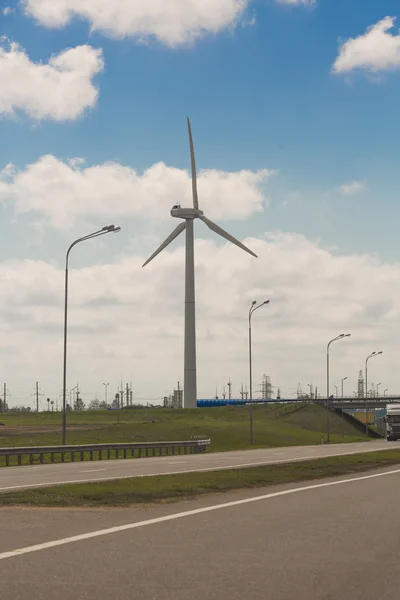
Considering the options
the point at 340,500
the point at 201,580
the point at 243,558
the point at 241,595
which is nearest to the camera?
the point at 241,595

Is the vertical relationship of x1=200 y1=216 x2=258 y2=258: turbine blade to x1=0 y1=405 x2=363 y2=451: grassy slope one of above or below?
above

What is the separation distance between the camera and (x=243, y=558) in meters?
8.57

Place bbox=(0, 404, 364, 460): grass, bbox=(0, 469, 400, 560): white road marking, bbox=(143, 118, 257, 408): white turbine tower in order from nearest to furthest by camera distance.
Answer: bbox=(0, 469, 400, 560): white road marking
bbox=(0, 404, 364, 460): grass
bbox=(143, 118, 257, 408): white turbine tower

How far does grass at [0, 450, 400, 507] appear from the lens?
14.8 m

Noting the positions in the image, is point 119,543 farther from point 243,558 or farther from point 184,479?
point 184,479

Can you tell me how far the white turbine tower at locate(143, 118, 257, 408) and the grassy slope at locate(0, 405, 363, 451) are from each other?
5.97 m

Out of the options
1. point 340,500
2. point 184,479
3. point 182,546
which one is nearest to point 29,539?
point 182,546

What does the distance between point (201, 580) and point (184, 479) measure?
13297 mm

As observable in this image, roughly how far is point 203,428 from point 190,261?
65.4ft

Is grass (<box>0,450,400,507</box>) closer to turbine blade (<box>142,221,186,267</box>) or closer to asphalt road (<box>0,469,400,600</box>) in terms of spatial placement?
asphalt road (<box>0,469,400,600</box>)

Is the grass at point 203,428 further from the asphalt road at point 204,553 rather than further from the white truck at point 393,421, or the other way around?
the asphalt road at point 204,553

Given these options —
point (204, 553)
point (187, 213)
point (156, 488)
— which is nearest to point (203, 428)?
point (187, 213)

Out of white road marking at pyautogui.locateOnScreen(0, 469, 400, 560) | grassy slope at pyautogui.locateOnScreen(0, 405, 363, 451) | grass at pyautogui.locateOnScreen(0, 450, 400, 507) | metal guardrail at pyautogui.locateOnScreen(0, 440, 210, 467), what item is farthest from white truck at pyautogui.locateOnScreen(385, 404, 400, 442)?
white road marking at pyautogui.locateOnScreen(0, 469, 400, 560)

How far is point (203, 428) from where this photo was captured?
90.2m
